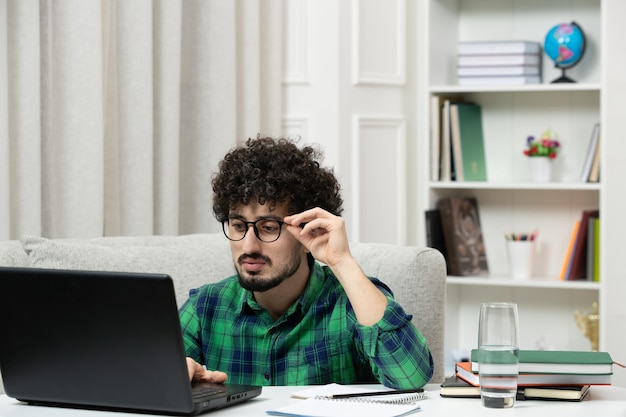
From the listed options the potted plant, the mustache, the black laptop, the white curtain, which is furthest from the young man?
the potted plant

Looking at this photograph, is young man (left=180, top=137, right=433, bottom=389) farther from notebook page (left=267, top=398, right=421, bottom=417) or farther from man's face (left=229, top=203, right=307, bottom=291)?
notebook page (left=267, top=398, right=421, bottom=417)

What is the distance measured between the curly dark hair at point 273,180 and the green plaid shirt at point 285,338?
16 cm

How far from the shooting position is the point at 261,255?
183 cm

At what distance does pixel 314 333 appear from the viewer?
1902 millimetres

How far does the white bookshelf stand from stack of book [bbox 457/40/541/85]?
0.06m

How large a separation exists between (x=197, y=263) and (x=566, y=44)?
1904 mm

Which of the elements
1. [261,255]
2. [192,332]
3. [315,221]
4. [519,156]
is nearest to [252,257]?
[261,255]

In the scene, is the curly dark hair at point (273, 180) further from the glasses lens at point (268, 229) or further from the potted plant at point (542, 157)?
the potted plant at point (542, 157)

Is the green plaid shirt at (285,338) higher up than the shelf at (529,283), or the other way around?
the green plaid shirt at (285,338)

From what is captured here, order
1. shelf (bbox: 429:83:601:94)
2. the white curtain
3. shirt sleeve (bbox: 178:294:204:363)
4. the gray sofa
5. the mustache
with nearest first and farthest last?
the mustache, shirt sleeve (bbox: 178:294:204:363), the gray sofa, the white curtain, shelf (bbox: 429:83:601:94)

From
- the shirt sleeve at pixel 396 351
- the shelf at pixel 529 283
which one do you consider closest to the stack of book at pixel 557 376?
the shirt sleeve at pixel 396 351

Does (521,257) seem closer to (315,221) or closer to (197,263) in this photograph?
(197,263)

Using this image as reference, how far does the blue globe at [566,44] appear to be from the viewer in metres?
3.59

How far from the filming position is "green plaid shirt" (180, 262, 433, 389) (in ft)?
6.20
